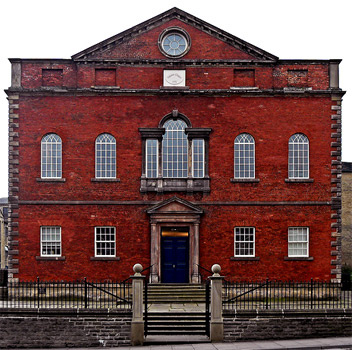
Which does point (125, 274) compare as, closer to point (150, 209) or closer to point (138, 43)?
point (150, 209)

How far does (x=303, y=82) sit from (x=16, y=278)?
16.8 m

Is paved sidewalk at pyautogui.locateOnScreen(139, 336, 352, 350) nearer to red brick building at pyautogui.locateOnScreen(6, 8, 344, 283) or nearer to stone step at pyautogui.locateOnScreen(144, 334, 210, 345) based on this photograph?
stone step at pyautogui.locateOnScreen(144, 334, 210, 345)

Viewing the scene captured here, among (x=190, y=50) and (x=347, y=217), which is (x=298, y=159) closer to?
(x=190, y=50)

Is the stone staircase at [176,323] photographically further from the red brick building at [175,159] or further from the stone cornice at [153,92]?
the stone cornice at [153,92]

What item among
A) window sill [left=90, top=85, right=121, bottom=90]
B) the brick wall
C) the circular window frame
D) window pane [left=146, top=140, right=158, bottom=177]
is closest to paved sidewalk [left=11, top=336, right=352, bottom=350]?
window pane [left=146, top=140, right=158, bottom=177]

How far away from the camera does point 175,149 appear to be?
25.0 meters

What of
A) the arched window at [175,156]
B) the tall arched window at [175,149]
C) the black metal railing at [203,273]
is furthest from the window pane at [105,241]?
the black metal railing at [203,273]

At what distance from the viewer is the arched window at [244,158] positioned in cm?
2497

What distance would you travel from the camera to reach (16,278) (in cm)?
2419

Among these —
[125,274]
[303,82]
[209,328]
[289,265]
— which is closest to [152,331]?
[209,328]

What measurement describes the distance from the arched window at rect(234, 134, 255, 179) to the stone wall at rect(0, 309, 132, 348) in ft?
32.4

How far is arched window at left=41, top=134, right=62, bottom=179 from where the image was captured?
2488 cm

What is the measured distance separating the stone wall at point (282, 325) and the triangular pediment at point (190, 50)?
1264 centimetres

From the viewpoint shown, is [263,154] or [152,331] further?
[263,154]
